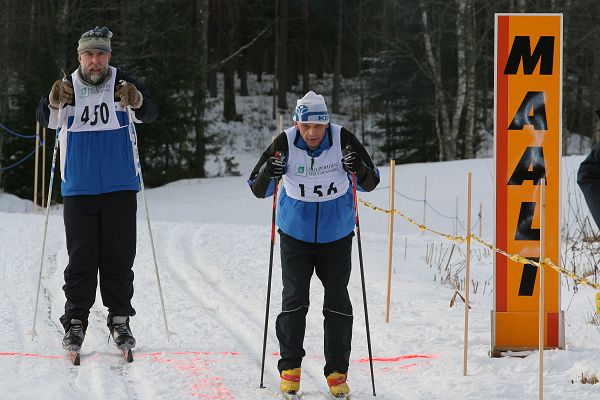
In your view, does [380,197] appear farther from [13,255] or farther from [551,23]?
[551,23]

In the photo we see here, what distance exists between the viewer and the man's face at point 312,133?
17.3 ft

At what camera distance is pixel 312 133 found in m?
5.28

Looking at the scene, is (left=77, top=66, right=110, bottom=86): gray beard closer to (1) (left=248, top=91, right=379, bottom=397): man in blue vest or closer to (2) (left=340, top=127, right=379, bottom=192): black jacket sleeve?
(1) (left=248, top=91, right=379, bottom=397): man in blue vest

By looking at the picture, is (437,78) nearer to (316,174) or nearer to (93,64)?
(93,64)

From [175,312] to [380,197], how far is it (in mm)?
11920

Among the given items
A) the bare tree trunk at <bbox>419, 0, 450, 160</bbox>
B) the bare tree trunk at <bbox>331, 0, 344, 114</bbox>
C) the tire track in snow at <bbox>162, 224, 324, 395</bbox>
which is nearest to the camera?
the tire track in snow at <bbox>162, 224, 324, 395</bbox>

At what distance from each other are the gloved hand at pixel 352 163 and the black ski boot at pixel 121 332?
2.01m

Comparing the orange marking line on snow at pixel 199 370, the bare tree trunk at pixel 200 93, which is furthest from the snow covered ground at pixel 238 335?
the bare tree trunk at pixel 200 93

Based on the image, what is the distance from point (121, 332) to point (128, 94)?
1.62 m

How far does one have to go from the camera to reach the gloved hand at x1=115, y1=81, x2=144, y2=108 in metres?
6.10

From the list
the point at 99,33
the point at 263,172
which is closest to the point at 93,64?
the point at 99,33

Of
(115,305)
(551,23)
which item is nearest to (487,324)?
(551,23)

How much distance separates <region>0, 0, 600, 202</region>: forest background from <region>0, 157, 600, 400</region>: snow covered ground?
36.7 ft

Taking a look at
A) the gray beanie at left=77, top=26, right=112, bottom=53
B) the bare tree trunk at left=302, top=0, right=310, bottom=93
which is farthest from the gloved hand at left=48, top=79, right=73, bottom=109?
Result: the bare tree trunk at left=302, top=0, right=310, bottom=93
